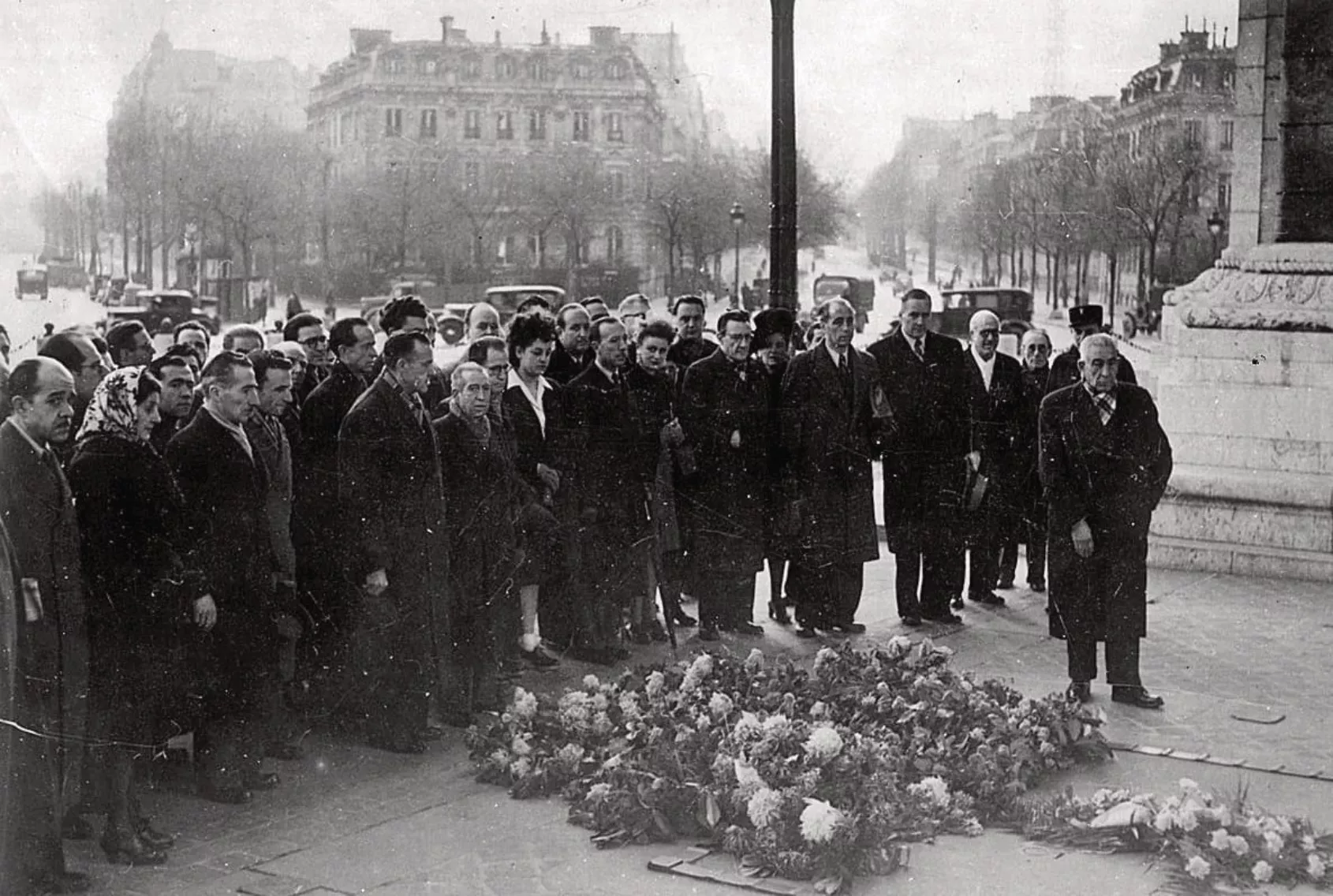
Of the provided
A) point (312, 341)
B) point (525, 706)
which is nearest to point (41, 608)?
point (525, 706)

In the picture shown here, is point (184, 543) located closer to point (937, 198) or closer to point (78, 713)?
point (78, 713)

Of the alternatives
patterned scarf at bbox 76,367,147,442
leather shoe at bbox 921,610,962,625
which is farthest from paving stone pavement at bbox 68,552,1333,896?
patterned scarf at bbox 76,367,147,442

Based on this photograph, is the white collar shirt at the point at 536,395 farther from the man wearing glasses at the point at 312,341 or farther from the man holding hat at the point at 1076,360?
the man holding hat at the point at 1076,360

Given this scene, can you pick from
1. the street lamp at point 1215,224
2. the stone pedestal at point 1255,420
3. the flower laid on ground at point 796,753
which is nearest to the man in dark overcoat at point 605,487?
the flower laid on ground at point 796,753

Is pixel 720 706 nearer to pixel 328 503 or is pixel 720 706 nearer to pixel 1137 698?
pixel 328 503

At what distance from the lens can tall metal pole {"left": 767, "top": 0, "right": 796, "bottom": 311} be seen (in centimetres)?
1234

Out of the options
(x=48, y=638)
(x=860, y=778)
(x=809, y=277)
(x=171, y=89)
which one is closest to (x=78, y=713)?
(x=48, y=638)

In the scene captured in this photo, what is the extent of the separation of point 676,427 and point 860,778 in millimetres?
3953

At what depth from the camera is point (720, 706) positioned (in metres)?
6.95

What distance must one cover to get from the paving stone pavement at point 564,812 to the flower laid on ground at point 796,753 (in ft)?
0.43

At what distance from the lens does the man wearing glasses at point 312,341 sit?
31.5ft

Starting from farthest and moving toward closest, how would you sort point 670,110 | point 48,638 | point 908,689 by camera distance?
point 670,110, point 908,689, point 48,638

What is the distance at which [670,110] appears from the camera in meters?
33.1

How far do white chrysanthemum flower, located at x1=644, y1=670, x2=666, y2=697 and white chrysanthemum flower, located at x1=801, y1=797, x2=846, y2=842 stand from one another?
5.48 ft
